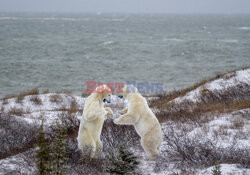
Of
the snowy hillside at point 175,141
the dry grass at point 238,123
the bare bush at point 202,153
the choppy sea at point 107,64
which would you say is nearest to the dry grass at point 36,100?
the snowy hillside at point 175,141

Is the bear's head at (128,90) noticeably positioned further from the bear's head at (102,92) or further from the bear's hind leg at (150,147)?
the bear's hind leg at (150,147)

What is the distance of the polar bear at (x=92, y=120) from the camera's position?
5.19 metres

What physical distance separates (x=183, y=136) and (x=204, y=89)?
5.69m

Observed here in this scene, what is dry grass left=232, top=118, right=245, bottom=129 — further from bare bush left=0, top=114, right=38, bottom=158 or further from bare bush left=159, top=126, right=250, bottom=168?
bare bush left=0, top=114, right=38, bottom=158

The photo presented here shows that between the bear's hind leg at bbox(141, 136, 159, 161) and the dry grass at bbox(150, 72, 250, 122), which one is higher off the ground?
the bear's hind leg at bbox(141, 136, 159, 161)

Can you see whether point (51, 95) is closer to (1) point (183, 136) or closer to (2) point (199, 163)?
(1) point (183, 136)

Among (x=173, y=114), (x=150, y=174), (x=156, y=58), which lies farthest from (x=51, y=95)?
(x=156, y=58)

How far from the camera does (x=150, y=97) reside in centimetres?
1363

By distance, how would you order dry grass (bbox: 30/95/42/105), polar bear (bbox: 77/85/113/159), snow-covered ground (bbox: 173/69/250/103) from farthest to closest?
dry grass (bbox: 30/95/42/105) < snow-covered ground (bbox: 173/69/250/103) < polar bear (bbox: 77/85/113/159)

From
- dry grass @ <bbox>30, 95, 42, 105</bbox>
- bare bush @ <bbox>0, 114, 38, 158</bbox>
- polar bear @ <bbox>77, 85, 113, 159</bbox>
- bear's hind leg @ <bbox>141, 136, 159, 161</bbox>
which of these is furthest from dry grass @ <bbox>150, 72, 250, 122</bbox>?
dry grass @ <bbox>30, 95, 42, 105</bbox>

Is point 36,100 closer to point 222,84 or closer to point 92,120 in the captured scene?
point 222,84

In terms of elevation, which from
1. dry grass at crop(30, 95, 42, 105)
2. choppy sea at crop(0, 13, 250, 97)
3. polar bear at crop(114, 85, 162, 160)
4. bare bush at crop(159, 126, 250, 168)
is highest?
polar bear at crop(114, 85, 162, 160)

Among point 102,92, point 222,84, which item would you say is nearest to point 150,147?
point 102,92

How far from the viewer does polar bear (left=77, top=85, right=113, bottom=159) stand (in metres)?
5.19
